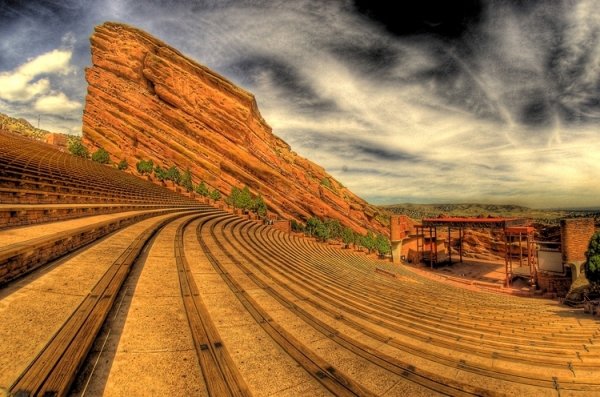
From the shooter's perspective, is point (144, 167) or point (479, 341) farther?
point (144, 167)

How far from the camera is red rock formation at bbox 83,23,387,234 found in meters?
45.5

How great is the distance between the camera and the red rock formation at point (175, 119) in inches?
1793

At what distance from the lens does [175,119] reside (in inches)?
1911

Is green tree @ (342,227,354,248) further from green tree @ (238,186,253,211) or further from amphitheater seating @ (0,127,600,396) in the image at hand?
amphitheater seating @ (0,127,600,396)

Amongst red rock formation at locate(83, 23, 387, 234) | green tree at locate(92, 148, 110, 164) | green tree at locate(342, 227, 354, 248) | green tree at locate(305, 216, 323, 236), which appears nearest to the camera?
green tree at locate(92, 148, 110, 164)

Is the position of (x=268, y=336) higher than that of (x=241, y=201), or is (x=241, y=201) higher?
(x=241, y=201)

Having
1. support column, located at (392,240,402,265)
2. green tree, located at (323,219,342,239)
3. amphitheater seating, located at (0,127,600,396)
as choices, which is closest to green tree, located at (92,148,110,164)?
green tree, located at (323,219,342,239)

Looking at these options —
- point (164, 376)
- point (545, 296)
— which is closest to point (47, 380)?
point (164, 376)

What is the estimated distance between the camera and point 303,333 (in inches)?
165

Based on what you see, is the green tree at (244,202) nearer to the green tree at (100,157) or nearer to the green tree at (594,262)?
the green tree at (100,157)

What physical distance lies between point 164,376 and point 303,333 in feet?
6.96

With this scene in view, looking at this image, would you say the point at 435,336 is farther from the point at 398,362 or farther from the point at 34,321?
the point at 34,321

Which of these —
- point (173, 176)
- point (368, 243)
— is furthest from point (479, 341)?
point (368, 243)

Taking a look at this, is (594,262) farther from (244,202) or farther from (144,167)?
(144,167)
